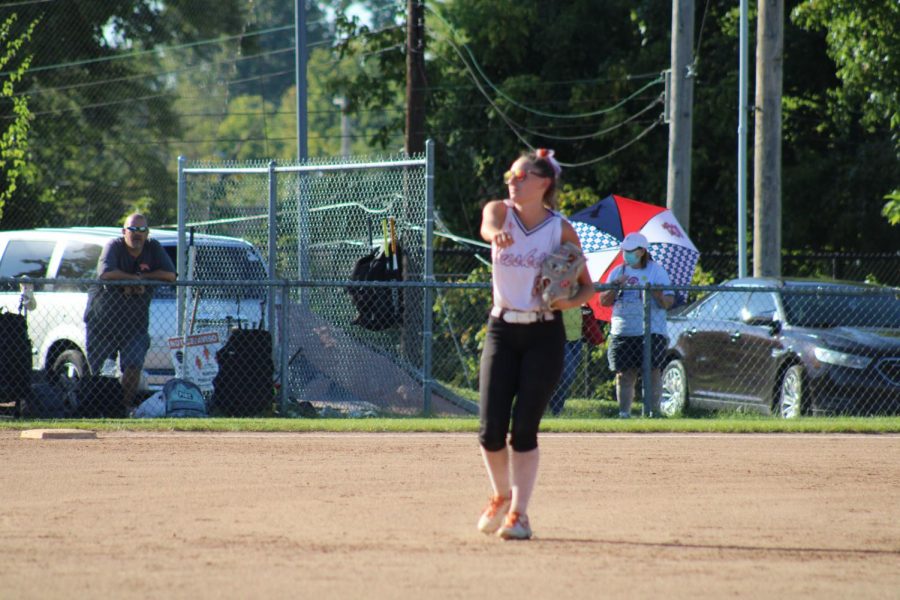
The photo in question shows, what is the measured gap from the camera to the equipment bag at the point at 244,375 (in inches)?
561

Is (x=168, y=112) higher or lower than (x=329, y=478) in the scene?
higher

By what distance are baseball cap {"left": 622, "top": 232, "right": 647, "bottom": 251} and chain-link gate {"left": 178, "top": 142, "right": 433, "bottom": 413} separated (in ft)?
7.22

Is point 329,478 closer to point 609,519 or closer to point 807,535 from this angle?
point 609,519

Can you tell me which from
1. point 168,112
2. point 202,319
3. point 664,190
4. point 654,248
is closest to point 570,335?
point 654,248

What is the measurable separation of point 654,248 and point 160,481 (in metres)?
9.09

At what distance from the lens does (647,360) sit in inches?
581

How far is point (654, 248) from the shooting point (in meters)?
17.0

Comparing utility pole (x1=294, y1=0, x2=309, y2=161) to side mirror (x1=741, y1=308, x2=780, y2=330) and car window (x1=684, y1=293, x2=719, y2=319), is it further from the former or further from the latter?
side mirror (x1=741, y1=308, x2=780, y2=330)

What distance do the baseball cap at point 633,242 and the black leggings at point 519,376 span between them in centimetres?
810

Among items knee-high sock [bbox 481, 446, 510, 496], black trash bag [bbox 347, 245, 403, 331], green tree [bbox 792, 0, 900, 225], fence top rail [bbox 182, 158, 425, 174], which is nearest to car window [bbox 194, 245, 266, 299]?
fence top rail [bbox 182, 158, 425, 174]

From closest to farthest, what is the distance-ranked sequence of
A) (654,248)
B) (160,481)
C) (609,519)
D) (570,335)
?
(609,519)
(160,481)
(570,335)
(654,248)

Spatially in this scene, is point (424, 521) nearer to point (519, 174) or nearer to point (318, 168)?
point (519, 174)

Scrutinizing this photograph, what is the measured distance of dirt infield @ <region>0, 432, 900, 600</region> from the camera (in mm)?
6113

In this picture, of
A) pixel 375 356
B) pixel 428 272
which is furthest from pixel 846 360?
pixel 375 356
